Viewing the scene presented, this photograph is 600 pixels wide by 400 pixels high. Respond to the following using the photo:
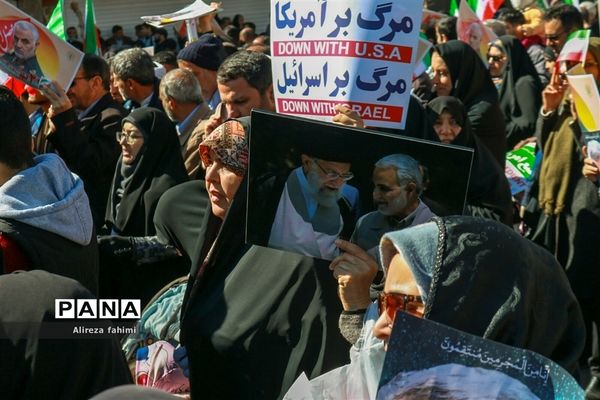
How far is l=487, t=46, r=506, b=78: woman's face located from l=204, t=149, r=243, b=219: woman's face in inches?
237

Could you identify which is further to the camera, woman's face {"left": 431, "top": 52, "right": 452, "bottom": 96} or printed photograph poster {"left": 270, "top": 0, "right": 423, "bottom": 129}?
woman's face {"left": 431, "top": 52, "right": 452, "bottom": 96}

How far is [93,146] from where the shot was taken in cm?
609

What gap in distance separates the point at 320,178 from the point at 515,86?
6163 millimetres

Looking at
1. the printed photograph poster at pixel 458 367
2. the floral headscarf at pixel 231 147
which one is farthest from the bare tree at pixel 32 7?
the printed photograph poster at pixel 458 367

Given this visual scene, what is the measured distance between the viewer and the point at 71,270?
11.0 feet

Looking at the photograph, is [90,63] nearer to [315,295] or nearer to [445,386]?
[315,295]

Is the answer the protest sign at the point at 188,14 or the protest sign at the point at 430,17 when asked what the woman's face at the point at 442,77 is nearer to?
the protest sign at the point at 188,14

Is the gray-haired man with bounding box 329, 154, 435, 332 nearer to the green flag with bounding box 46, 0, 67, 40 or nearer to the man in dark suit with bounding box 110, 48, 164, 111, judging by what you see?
the man in dark suit with bounding box 110, 48, 164, 111

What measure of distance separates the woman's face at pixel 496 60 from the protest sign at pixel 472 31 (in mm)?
161

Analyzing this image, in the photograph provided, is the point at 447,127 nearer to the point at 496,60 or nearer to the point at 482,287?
the point at 482,287

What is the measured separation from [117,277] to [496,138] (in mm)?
2756

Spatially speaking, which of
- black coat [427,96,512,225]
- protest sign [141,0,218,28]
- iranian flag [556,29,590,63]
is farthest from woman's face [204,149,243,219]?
protest sign [141,0,218,28]

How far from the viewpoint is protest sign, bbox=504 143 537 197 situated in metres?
7.20

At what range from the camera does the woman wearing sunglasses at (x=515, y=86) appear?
8406 millimetres
